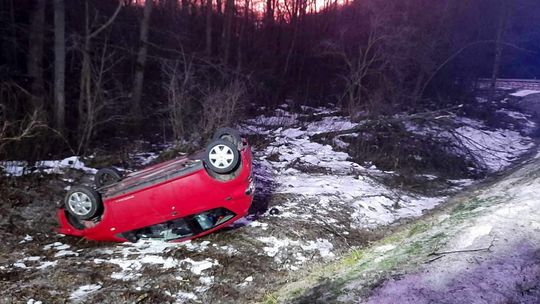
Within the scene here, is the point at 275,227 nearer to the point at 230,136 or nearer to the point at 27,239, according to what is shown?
the point at 230,136

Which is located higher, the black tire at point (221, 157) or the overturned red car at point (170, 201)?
the black tire at point (221, 157)

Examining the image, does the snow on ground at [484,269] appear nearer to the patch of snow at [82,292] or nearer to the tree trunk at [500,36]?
the patch of snow at [82,292]

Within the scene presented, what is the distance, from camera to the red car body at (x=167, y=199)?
16.2 ft

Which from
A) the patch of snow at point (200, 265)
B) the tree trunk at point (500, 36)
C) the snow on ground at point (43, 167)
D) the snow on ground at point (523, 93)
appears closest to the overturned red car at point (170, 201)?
the patch of snow at point (200, 265)

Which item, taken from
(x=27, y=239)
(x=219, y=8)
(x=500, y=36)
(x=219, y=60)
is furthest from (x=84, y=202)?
(x=500, y=36)

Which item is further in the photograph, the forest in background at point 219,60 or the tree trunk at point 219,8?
the tree trunk at point 219,8

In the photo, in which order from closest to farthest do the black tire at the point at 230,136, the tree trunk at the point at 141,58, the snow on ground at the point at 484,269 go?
the snow on ground at the point at 484,269 → the black tire at the point at 230,136 → the tree trunk at the point at 141,58

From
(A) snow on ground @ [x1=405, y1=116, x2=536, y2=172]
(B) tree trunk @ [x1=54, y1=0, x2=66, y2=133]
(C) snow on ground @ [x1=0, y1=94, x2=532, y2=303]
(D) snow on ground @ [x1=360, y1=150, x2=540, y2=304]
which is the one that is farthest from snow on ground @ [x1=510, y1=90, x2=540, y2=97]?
(B) tree trunk @ [x1=54, y1=0, x2=66, y2=133]

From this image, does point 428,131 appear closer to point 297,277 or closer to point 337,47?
point 297,277

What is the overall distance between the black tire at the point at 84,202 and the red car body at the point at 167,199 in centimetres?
10

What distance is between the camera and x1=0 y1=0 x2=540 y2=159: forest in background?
400 inches

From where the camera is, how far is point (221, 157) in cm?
502

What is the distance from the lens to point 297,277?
505cm

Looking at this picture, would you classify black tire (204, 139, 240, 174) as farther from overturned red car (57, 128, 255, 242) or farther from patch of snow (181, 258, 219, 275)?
patch of snow (181, 258, 219, 275)
